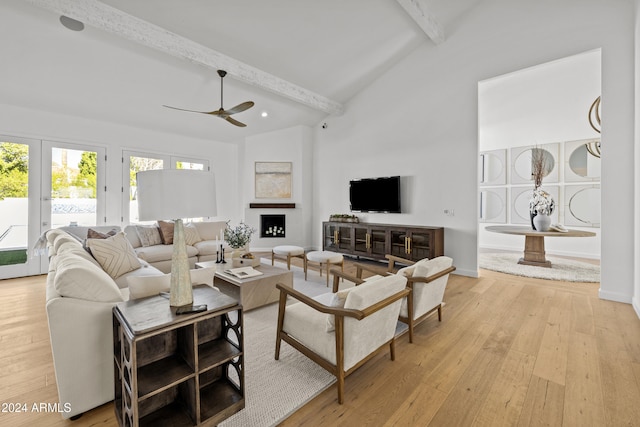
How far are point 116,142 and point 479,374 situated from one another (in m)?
6.78

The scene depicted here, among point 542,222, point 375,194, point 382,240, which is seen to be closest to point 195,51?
point 375,194

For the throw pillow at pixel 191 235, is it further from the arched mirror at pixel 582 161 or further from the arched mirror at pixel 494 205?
the arched mirror at pixel 582 161

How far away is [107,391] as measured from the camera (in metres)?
1.72

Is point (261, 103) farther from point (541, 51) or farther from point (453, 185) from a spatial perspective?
point (541, 51)

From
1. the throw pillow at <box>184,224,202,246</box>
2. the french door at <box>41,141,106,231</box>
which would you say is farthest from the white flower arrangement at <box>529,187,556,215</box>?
the french door at <box>41,141,106,231</box>

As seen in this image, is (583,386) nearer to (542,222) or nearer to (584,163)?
(542,222)

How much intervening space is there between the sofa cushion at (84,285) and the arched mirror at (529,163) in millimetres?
7766

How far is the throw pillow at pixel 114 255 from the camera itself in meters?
3.11

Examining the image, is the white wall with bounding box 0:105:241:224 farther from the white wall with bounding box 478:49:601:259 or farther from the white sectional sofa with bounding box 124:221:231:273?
the white wall with bounding box 478:49:601:259

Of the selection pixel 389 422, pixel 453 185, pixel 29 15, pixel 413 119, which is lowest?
pixel 389 422

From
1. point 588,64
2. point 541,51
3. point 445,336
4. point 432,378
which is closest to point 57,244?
point 432,378

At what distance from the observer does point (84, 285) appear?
1624 millimetres

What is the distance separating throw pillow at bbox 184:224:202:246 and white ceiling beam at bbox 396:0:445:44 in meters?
5.00

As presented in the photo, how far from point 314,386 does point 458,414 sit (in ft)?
2.91
